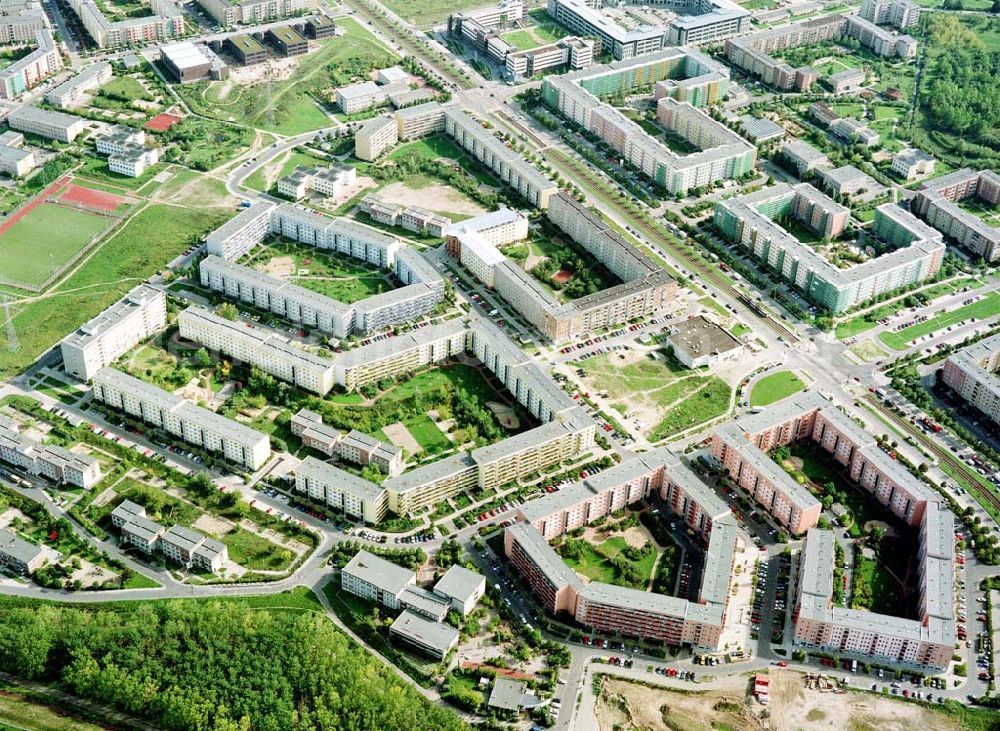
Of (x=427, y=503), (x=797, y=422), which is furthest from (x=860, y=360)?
(x=427, y=503)

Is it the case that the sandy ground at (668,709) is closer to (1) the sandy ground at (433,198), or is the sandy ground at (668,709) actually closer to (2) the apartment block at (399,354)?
(2) the apartment block at (399,354)

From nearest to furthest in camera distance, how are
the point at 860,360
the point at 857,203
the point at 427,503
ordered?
the point at 427,503, the point at 860,360, the point at 857,203

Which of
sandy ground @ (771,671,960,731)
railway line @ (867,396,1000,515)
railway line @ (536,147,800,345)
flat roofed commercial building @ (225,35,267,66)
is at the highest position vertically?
flat roofed commercial building @ (225,35,267,66)

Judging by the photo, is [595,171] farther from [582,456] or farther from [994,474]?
[994,474]

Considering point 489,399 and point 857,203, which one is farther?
point 857,203

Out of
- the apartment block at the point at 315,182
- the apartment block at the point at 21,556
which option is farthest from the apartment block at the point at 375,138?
the apartment block at the point at 21,556

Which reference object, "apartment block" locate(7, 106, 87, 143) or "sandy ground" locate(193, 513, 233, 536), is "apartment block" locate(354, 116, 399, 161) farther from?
"sandy ground" locate(193, 513, 233, 536)

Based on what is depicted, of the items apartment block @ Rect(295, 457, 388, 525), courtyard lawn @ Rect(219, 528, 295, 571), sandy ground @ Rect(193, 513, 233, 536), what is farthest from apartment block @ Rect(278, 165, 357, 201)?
courtyard lawn @ Rect(219, 528, 295, 571)
